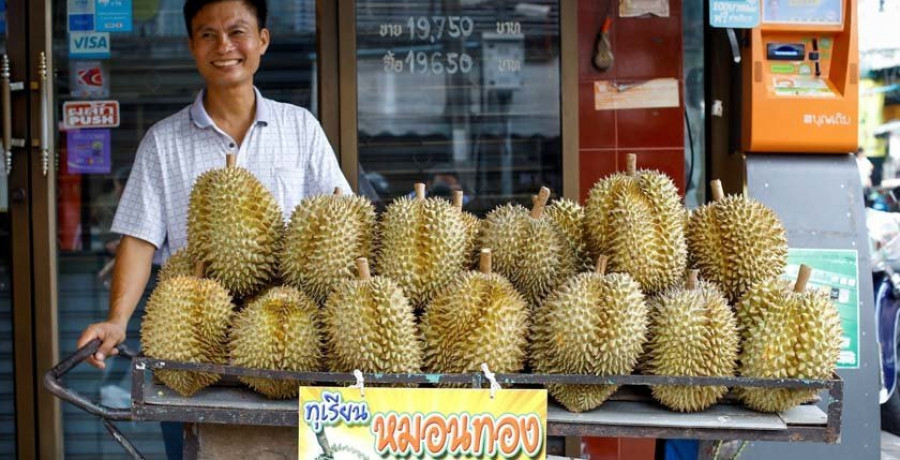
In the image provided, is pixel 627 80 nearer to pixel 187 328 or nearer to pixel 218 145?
pixel 218 145

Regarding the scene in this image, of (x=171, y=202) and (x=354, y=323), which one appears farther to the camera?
(x=171, y=202)

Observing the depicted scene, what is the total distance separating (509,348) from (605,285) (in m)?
0.22

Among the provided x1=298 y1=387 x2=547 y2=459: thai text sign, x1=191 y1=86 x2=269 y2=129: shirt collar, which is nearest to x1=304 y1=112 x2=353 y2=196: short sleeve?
x1=191 y1=86 x2=269 y2=129: shirt collar

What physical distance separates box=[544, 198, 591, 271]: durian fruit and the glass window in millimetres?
1847

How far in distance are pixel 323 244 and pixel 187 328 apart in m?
0.31

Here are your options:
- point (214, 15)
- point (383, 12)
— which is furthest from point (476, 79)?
point (214, 15)

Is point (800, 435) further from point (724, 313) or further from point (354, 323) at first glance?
point (354, 323)

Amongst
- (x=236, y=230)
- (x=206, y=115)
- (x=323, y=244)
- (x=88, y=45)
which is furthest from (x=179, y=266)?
(x=88, y=45)

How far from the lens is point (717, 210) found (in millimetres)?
1995

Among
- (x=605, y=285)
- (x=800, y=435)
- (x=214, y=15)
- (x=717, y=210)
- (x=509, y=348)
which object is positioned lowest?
(x=800, y=435)

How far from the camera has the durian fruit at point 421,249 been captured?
1.92 metres

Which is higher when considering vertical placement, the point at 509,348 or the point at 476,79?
the point at 476,79

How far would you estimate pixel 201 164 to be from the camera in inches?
106

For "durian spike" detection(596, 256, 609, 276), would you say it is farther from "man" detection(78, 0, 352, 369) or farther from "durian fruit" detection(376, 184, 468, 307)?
"man" detection(78, 0, 352, 369)
